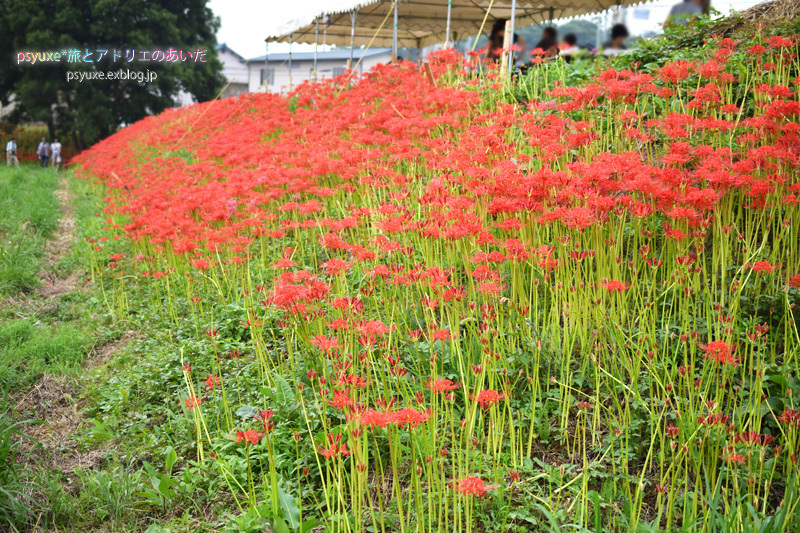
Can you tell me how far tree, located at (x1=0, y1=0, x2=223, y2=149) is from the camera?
802 inches

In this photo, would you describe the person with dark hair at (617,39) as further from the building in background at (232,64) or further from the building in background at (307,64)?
the building in background at (232,64)

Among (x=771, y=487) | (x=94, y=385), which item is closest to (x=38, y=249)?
(x=94, y=385)

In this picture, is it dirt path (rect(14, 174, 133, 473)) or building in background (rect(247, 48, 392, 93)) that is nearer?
dirt path (rect(14, 174, 133, 473))

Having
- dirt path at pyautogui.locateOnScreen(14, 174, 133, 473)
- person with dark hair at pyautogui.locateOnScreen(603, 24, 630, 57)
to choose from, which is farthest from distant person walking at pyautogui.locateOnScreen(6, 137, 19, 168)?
person with dark hair at pyautogui.locateOnScreen(603, 24, 630, 57)

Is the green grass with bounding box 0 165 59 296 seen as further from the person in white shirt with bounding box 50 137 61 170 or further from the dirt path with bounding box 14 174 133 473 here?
the person in white shirt with bounding box 50 137 61 170

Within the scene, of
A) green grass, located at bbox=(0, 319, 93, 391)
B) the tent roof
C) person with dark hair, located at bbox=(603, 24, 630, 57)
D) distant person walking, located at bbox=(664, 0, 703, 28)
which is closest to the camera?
green grass, located at bbox=(0, 319, 93, 391)

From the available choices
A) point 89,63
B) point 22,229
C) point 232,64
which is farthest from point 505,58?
point 232,64

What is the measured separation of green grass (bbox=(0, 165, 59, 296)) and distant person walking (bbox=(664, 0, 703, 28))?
8203mm

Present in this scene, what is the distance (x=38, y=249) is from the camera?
→ 754 centimetres

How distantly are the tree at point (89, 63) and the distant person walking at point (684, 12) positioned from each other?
1961cm

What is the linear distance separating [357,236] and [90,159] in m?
14.5

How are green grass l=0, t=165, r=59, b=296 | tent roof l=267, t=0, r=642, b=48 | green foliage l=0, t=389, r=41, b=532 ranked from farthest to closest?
tent roof l=267, t=0, r=642, b=48 → green grass l=0, t=165, r=59, b=296 → green foliage l=0, t=389, r=41, b=532

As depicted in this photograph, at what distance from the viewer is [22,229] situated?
7.97 meters

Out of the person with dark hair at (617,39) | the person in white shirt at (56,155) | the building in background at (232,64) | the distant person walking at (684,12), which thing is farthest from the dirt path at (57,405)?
the building in background at (232,64)
